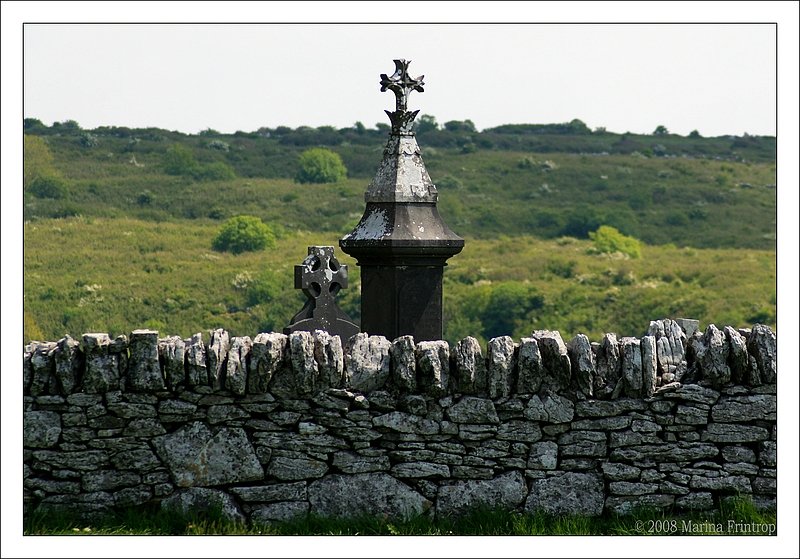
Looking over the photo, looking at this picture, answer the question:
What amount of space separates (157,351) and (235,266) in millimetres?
46971

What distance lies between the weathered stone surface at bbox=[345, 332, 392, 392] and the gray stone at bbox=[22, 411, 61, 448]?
2138mm

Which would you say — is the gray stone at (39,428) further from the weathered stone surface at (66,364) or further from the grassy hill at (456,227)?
the grassy hill at (456,227)

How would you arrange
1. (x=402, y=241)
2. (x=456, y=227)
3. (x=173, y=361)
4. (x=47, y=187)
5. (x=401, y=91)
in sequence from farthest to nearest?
(x=456, y=227), (x=47, y=187), (x=401, y=91), (x=402, y=241), (x=173, y=361)

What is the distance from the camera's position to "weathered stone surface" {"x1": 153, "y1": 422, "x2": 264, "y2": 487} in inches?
363

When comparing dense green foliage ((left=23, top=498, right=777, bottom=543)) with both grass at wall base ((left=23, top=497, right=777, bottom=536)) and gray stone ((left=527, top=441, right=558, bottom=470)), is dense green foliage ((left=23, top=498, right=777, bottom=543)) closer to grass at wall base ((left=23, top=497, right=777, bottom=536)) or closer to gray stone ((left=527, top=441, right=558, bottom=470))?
grass at wall base ((left=23, top=497, right=777, bottom=536))

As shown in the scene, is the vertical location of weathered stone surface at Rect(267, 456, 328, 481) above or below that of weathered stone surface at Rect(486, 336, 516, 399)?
below

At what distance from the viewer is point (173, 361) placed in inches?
358

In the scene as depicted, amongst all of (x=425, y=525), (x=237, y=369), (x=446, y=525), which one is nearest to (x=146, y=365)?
(x=237, y=369)

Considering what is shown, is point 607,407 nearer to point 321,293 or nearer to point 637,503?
point 637,503

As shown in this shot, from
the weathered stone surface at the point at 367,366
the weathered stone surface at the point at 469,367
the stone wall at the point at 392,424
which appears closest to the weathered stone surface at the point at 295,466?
the stone wall at the point at 392,424

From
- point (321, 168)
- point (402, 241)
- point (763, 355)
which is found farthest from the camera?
point (321, 168)

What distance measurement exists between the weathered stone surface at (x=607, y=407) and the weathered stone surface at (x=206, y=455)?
2.39 metres

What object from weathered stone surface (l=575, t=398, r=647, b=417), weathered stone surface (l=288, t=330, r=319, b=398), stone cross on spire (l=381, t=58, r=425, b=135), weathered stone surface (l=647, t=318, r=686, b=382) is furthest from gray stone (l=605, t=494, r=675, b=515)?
stone cross on spire (l=381, t=58, r=425, b=135)

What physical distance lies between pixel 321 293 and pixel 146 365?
3916mm
